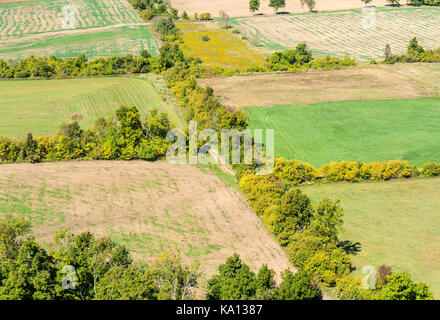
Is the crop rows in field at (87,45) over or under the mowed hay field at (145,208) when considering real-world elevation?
over

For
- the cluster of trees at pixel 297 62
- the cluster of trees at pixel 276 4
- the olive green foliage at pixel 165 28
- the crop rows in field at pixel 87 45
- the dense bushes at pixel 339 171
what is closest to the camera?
the dense bushes at pixel 339 171

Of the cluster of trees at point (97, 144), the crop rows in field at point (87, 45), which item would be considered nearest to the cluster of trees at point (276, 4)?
the crop rows in field at point (87, 45)

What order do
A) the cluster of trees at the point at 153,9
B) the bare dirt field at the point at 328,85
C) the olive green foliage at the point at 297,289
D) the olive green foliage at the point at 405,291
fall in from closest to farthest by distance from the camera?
the olive green foliage at the point at 405,291, the olive green foliage at the point at 297,289, the bare dirt field at the point at 328,85, the cluster of trees at the point at 153,9

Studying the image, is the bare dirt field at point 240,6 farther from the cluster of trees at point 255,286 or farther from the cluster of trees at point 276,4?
the cluster of trees at point 255,286

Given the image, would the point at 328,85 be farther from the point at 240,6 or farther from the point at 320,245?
the point at 240,6

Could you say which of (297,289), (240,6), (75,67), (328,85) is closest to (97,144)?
(75,67)

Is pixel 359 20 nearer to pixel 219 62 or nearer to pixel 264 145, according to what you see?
pixel 219 62

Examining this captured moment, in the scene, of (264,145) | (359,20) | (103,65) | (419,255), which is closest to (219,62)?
(103,65)
